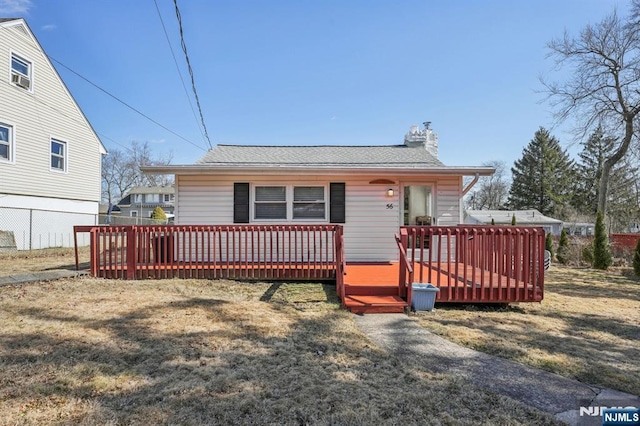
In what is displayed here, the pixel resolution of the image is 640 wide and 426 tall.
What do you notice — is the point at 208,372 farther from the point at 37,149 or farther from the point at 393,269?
the point at 37,149

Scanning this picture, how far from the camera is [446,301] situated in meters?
5.09

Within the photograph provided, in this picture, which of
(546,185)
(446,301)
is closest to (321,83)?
(446,301)

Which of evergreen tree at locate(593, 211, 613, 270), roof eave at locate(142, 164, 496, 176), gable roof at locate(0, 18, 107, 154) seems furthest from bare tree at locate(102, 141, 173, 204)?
evergreen tree at locate(593, 211, 613, 270)

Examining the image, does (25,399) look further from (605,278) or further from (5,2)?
(5,2)

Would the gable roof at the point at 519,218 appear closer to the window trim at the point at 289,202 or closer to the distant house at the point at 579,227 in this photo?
the distant house at the point at 579,227

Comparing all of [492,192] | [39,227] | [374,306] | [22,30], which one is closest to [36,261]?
[39,227]

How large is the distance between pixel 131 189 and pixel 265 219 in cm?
4400

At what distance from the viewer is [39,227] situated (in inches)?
518

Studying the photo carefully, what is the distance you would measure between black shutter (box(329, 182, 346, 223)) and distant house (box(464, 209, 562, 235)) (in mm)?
26228

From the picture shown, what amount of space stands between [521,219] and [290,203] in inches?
1243

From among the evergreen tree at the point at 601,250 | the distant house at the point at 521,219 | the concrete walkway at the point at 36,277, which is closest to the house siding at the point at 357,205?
the concrete walkway at the point at 36,277

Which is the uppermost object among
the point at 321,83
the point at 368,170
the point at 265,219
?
the point at 321,83

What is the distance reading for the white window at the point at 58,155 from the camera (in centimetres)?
1418

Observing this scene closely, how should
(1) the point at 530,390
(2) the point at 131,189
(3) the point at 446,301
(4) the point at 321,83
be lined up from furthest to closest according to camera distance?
1. (2) the point at 131,189
2. (4) the point at 321,83
3. (3) the point at 446,301
4. (1) the point at 530,390
